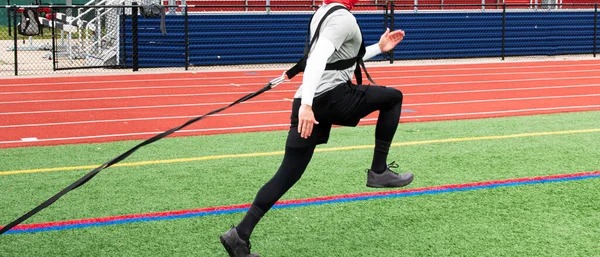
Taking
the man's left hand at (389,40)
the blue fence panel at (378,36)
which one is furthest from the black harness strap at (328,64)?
the blue fence panel at (378,36)

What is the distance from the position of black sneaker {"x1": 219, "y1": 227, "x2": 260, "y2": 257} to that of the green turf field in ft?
Answer: 1.16

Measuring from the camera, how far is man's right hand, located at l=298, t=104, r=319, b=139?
4.80 m

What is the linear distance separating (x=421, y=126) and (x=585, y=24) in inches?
624

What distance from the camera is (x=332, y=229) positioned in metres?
5.85

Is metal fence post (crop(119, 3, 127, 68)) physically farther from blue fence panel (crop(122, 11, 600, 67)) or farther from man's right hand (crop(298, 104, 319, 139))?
man's right hand (crop(298, 104, 319, 139))

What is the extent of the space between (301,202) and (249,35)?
15.4m

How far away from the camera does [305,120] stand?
189 inches

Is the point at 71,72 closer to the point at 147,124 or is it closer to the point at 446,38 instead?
the point at 147,124

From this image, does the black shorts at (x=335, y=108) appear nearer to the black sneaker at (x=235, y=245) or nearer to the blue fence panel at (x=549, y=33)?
the black sneaker at (x=235, y=245)

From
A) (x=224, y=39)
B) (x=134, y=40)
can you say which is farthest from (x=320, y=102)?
(x=224, y=39)

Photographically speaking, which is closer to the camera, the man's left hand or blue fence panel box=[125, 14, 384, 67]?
the man's left hand

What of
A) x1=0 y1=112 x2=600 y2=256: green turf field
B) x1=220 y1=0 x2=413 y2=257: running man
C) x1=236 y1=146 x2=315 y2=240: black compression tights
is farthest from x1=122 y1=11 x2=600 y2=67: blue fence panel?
x1=236 y1=146 x2=315 y2=240: black compression tights

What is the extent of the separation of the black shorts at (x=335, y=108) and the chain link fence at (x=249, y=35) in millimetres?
13473

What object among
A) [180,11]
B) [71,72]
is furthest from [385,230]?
[180,11]
